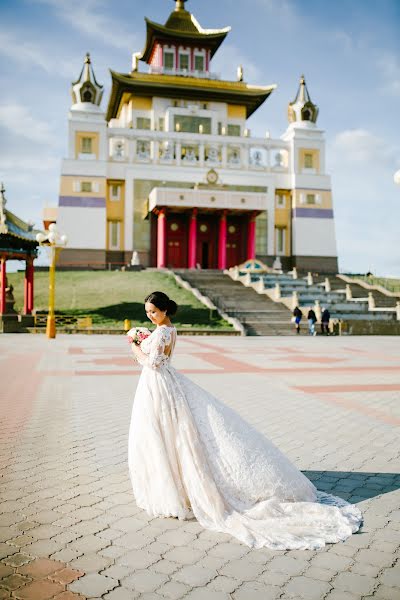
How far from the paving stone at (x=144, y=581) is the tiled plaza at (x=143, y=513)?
1 centimetres

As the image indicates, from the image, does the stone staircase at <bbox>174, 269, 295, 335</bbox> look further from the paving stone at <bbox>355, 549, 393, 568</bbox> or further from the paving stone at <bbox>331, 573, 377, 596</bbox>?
the paving stone at <bbox>331, 573, 377, 596</bbox>

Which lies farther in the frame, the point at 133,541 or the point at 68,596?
the point at 133,541

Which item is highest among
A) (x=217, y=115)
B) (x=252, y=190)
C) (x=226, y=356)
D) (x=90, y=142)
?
(x=217, y=115)

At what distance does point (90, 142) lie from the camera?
161 ft

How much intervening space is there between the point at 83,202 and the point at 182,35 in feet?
66.3

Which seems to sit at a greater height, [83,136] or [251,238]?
[83,136]

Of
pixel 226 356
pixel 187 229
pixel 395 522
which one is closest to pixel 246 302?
pixel 226 356

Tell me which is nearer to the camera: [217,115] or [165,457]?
[165,457]

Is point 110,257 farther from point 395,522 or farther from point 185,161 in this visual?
point 395,522

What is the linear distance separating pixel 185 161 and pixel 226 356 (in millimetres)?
36616

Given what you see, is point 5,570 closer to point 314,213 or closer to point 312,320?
point 312,320

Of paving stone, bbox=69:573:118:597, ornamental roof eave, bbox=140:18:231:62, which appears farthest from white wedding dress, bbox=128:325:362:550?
ornamental roof eave, bbox=140:18:231:62

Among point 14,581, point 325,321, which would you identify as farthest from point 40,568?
point 325,321

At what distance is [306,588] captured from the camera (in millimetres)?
3104
